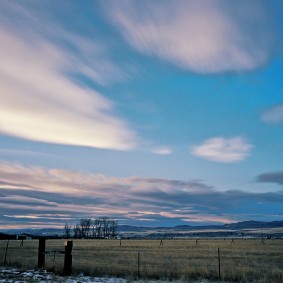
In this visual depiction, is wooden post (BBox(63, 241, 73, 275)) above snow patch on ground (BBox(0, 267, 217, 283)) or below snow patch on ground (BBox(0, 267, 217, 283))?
above

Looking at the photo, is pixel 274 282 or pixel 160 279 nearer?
pixel 274 282

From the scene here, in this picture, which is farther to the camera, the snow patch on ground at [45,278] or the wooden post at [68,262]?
the wooden post at [68,262]

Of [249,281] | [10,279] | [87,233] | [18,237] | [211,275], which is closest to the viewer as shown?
[10,279]

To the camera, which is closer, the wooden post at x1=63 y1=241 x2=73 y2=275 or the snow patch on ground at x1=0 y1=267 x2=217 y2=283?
the snow patch on ground at x1=0 y1=267 x2=217 y2=283

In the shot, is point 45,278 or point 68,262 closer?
point 45,278

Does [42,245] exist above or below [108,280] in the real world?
above

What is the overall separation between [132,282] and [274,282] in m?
6.71

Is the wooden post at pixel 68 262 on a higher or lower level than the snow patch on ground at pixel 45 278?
higher

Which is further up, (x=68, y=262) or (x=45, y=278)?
(x=68, y=262)

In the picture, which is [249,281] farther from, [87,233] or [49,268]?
[87,233]

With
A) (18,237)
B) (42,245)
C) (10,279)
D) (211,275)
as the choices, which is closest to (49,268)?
(42,245)

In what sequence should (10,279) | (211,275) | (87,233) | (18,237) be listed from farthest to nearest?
(87,233)
(18,237)
(211,275)
(10,279)

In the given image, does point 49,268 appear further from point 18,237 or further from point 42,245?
point 18,237

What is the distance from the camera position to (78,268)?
2181 cm
